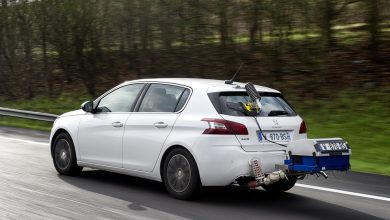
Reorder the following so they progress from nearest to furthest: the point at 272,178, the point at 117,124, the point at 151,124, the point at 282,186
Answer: the point at 272,178 < the point at 151,124 < the point at 282,186 < the point at 117,124

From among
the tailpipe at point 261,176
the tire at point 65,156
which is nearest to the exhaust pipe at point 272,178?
the tailpipe at point 261,176

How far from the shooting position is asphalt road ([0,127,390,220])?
7027 mm

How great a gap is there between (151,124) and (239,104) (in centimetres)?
121

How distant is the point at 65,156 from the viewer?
963 centimetres

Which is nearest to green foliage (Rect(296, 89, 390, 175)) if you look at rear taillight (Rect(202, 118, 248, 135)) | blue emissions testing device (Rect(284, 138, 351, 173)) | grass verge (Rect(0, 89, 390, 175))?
grass verge (Rect(0, 89, 390, 175))

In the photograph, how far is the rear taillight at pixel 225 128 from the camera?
7445 millimetres

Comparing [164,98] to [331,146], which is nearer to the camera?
[331,146]

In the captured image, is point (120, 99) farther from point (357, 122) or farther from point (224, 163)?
point (357, 122)

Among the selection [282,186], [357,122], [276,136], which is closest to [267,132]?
[276,136]

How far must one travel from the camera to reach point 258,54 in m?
20.3

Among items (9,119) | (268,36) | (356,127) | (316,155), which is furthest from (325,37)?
(316,155)

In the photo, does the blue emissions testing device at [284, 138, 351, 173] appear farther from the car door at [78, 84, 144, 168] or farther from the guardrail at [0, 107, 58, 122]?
the guardrail at [0, 107, 58, 122]

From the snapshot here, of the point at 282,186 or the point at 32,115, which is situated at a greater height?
the point at 282,186

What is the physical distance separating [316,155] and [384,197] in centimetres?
176
